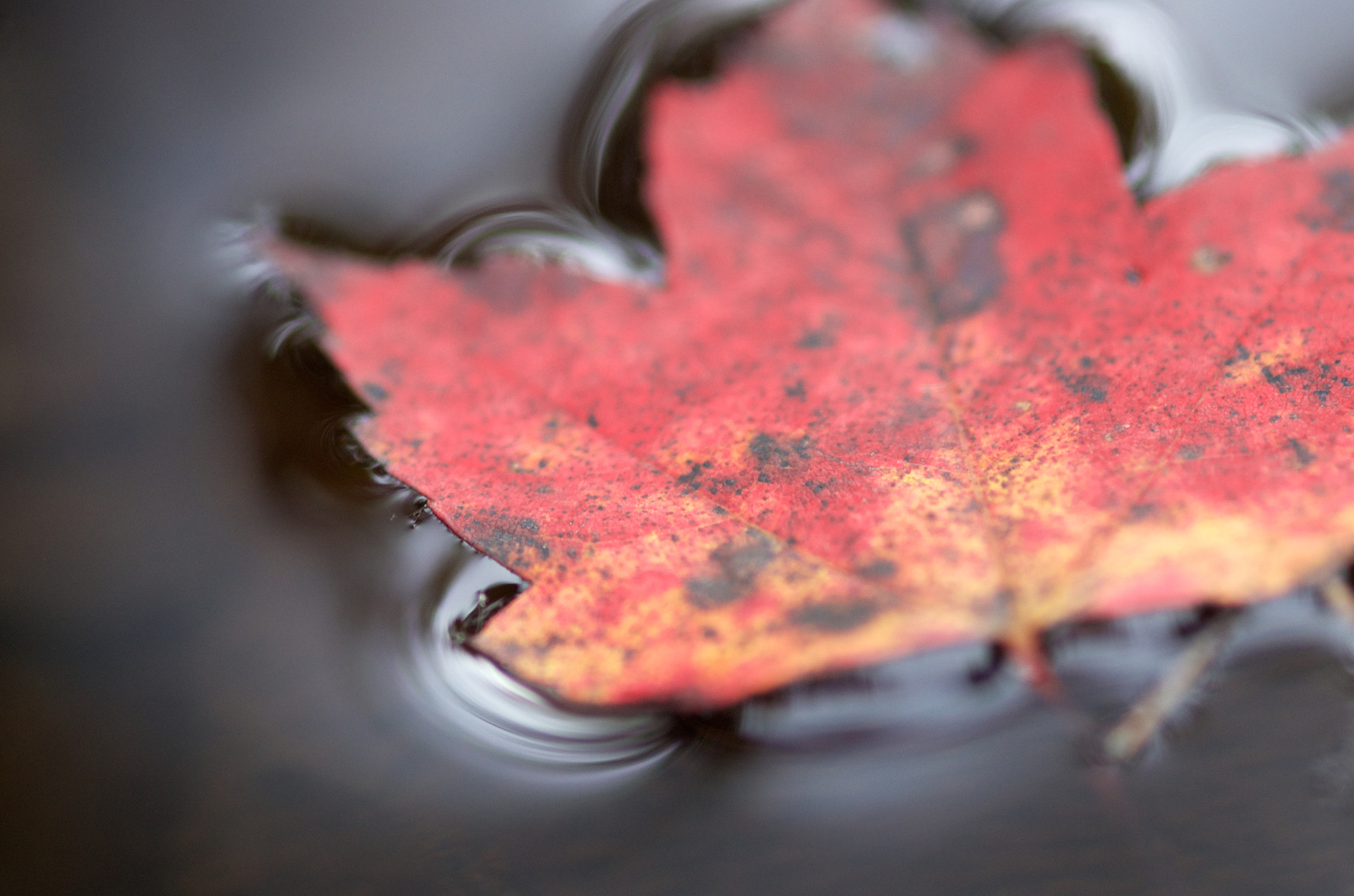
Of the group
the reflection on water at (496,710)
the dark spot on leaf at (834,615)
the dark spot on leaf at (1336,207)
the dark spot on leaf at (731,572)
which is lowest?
the reflection on water at (496,710)

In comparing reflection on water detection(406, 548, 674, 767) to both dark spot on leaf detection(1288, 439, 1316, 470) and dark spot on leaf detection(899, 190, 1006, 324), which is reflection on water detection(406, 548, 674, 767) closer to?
dark spot on leaf detection(899, 190, 1006, 324)

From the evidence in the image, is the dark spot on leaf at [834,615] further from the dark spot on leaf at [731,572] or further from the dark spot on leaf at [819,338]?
the dark spot on leaf at [819,338]

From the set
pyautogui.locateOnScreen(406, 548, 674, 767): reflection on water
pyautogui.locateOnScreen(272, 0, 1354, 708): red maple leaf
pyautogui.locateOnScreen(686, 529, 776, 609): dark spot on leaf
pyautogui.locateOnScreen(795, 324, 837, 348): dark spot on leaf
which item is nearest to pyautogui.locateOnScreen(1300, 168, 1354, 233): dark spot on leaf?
pyautogui.locateOnScreen(272, 0, 1354, 708): red maple leaf

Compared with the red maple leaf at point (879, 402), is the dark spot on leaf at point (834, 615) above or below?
below

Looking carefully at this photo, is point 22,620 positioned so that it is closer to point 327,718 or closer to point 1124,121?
point 327,718

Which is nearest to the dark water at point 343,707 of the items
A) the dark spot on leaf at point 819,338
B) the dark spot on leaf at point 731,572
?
the dark spot on leaf at point 731,572

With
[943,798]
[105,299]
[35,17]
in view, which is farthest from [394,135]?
[943,798]

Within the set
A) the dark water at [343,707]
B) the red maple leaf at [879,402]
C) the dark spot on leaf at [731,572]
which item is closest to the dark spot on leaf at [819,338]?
the red maple leaf at [879,402]
